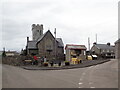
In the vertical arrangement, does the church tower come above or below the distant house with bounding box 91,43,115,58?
above

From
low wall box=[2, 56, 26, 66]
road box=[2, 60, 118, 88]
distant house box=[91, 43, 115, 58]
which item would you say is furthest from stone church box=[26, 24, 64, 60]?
road box=[2, 60, 118, 88]

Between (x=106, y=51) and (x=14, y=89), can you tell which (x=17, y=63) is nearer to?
(x=14, y=89)

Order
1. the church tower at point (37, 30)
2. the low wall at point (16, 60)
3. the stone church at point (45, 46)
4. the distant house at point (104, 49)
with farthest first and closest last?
1. the church tower at point (37, 30)
2. the distant house at point (104, 49)
3. the stone church at point (45, 46)
4. the low wall at point (16, 60)

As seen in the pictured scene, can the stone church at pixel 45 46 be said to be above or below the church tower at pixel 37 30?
below

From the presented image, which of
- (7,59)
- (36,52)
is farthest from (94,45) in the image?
(7,59)

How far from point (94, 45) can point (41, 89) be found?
67914mm

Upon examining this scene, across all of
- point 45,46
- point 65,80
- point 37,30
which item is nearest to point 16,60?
point 45,46

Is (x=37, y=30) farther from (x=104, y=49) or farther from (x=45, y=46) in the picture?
(x=104, y=49)

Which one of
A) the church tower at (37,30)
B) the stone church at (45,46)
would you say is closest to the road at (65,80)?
the stone church at (45,46)

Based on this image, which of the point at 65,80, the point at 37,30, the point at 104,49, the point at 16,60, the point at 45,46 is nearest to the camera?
the point at 65,80

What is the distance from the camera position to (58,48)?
2375 inches

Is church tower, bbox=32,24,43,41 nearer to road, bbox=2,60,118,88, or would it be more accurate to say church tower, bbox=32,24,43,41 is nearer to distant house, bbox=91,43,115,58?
distant house, bbox=91,43,115,58

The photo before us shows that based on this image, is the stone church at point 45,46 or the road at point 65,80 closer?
the road at point 65,80

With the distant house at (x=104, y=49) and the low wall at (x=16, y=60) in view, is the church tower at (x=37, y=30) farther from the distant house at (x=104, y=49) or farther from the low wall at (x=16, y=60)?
the low wall at (x=16, y=60)
